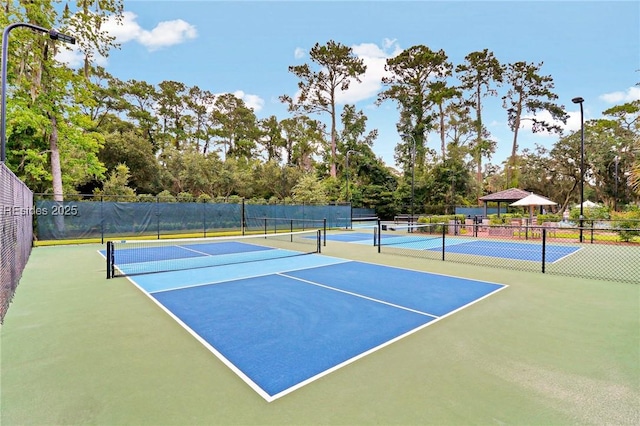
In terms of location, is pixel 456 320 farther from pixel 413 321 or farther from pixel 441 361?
pixel 441 361

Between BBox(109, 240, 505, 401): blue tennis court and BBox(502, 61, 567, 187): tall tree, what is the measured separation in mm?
36245

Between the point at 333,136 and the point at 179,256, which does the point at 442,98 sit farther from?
the point at 179,256

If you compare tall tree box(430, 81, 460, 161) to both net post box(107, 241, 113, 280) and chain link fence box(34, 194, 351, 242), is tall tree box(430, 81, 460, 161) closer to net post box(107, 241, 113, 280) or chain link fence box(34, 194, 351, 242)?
chain link fence box(34, 194, 351, 242)

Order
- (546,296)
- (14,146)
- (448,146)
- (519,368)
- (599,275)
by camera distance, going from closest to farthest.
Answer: (519,368) < (546,296) < (599,275) < (14,146) < (448,146)

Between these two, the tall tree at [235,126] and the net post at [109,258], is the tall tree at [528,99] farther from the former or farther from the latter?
the net post at [109,258]

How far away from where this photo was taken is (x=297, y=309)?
4961 mm

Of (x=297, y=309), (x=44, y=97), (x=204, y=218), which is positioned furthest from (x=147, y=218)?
(x=297, y=309)

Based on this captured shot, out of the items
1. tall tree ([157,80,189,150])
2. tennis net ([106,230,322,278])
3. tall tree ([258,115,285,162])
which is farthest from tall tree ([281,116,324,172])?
tennis net ([106,230,322,278])

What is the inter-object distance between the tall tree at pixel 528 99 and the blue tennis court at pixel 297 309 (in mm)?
36245

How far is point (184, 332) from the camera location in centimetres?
408

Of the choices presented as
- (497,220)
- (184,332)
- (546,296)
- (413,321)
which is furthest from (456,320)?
(497,220)

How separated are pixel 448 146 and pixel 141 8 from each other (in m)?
31.3

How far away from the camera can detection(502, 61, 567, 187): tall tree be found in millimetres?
35469

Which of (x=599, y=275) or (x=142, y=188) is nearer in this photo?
(x=599, y=275)
